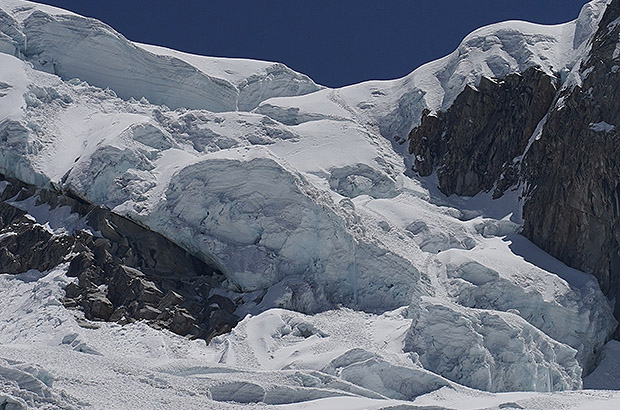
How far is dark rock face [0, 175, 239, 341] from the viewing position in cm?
4269

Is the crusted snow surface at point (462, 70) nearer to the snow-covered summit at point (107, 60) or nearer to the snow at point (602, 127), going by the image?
the snow-covered summit at point (107, 60)

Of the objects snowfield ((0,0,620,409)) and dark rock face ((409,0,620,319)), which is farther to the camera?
dark rock face ((409,0,620,319))

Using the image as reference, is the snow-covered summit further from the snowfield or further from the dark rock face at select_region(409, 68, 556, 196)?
the dark rock face at select_region(409, 68, 556, 196)

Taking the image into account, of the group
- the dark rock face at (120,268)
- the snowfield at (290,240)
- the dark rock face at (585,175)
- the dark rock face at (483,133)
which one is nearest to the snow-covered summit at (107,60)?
the snowfield at (290,240)

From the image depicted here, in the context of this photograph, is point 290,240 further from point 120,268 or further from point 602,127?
point 602,127

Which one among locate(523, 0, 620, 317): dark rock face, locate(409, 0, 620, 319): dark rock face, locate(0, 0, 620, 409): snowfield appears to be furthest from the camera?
locate(409, 0, 620, 319): dark rock face

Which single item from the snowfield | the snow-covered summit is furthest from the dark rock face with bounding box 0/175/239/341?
the snow-covered summit

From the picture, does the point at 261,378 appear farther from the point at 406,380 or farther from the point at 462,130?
the point at 462,130

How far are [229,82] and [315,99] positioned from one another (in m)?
5.46

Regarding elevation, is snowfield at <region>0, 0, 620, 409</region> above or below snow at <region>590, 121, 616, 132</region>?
below

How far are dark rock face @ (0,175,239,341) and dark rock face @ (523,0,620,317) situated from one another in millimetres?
17819

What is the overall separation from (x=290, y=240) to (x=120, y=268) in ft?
23.8

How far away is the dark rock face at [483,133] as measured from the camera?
5919 cm

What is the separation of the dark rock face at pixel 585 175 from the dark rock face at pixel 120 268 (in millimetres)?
17819
